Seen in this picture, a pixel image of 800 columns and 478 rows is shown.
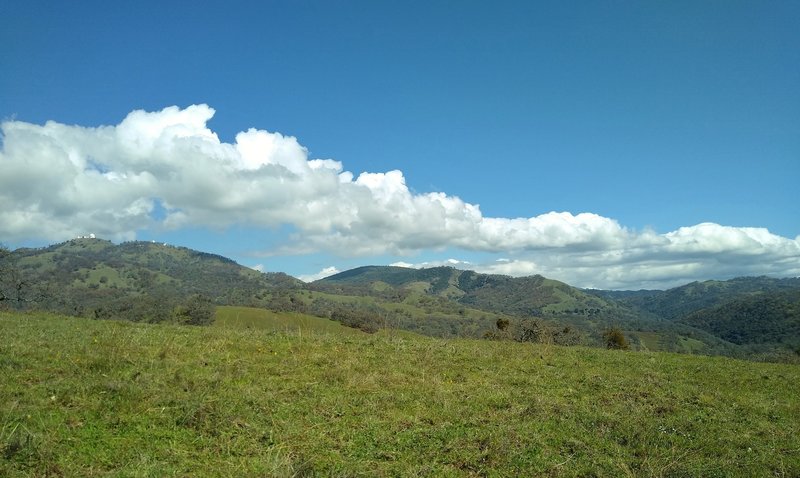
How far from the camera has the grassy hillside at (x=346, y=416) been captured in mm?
7422

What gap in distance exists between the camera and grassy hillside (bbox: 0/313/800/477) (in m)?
7.42

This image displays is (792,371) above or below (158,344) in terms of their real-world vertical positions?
below

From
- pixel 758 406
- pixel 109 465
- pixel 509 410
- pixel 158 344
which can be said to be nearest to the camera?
pixel 109 465

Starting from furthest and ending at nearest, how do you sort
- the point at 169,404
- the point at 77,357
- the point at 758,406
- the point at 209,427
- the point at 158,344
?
the point at 158,344, the point at 758,406, the point at 77,357, the point at 169,404, the point at 209,427

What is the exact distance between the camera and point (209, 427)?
8367mm

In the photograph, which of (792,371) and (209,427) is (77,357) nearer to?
(209,427)

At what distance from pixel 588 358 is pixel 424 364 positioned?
862 centimetres

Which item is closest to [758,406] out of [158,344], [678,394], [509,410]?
[678,394]

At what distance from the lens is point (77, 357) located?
38.9ft

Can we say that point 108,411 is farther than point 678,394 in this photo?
No

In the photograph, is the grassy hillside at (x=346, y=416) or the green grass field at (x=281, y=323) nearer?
the grassy hillside at (x=346, y=416)

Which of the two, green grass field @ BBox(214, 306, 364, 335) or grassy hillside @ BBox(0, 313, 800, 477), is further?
green grass field @ BBox(214, 306, 364, 335)

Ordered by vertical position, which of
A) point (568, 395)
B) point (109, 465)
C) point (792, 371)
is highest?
point (109, 465)

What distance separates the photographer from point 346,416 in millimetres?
9750
